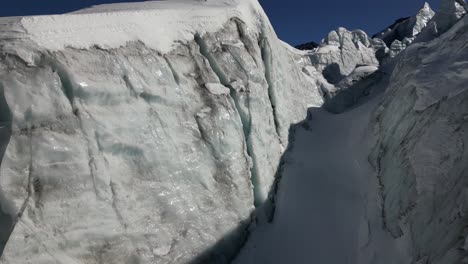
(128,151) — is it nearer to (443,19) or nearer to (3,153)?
(3,153)

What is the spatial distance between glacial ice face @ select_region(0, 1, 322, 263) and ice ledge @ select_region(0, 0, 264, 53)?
87 mm

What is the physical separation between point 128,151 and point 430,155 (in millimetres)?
4277

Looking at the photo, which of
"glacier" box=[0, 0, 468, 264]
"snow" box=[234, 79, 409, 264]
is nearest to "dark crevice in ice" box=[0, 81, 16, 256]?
"glacier" box=[0, 0, 468, 264]

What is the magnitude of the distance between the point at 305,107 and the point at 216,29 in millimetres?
4803

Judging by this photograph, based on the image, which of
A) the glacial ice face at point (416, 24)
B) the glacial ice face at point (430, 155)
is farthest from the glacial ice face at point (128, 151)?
the glacial ice face at point (416, 24)

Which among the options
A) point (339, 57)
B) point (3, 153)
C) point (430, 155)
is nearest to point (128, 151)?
point (3, 153)

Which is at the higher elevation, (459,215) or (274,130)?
(459,215)

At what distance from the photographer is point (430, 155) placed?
17.8 ft

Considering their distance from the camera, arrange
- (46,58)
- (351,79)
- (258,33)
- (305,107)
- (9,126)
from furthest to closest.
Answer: (351,79)
(305,107)
(258,33)
(46,58)
(9,126)

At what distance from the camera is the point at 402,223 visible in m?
5.54

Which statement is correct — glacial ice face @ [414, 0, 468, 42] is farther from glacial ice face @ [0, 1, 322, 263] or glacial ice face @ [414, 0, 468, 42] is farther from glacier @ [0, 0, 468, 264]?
glacial ice face @ [0, 1, 322, 263]

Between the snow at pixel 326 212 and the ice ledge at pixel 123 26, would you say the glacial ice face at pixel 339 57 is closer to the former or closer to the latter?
the snow at pixel 326 212

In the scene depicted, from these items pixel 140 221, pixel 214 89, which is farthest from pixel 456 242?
pixel 214 89

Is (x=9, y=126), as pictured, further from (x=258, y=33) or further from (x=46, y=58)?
(x=258, y=33)
